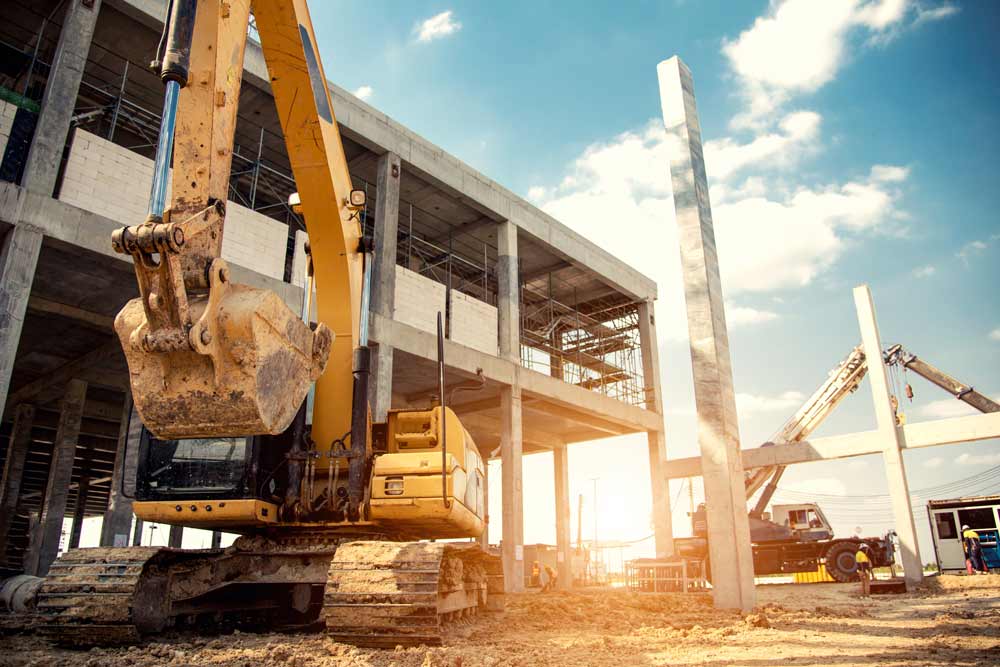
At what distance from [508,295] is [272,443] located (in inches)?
529

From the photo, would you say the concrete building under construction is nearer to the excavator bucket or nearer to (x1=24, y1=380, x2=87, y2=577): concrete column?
(x1=24, y1=380, x2=87, y2=577): concrete column

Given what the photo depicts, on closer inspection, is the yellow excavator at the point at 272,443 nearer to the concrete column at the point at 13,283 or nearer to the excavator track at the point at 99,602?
the excavator track at the point at 99,602

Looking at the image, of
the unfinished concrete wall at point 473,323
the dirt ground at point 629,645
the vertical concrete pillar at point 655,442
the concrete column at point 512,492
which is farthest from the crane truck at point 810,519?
the dirt ground at point 629,645

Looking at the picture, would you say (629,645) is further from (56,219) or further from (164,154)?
(56,219)

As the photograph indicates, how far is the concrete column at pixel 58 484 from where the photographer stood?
18.0 metres

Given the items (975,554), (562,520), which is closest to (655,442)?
(562,520)

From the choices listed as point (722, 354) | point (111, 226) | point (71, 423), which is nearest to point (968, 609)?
point (722, 354)

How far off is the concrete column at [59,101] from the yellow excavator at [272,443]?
6667 mm

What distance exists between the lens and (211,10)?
4.83 meters

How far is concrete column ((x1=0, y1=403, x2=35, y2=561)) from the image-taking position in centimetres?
1997

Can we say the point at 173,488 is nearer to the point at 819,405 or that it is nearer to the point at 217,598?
the point at 217,598

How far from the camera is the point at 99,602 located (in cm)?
638

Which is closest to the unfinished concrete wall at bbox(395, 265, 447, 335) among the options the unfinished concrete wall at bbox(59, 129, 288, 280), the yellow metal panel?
the unfinished concrete wall at bbox(59, 129, 288, 280)

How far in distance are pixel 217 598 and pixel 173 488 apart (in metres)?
1.76
